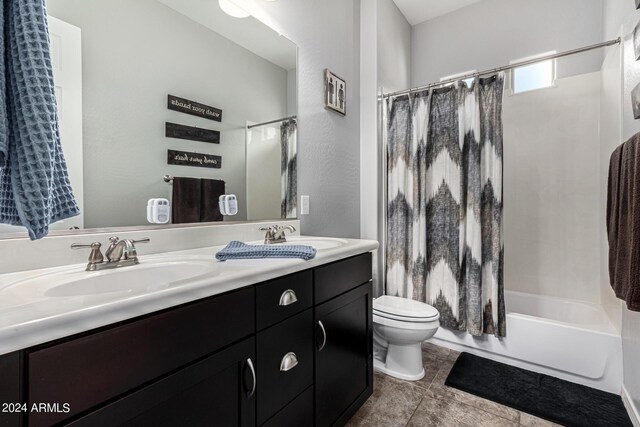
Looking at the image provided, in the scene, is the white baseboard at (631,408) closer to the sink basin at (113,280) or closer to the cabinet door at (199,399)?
the cabinet door at (199,399)

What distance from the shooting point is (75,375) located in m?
0.55

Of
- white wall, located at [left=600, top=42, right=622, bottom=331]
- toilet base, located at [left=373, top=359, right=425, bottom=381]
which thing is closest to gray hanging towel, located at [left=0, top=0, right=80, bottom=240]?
toilet base, located at [left=373, top=359, right=425, bottom=381]

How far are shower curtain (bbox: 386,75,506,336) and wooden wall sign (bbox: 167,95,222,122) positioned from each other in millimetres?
1398

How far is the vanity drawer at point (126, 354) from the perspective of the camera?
526mm

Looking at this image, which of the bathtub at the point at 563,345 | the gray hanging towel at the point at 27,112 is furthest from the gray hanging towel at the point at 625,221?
the gray hanging towel at the point at 27,112

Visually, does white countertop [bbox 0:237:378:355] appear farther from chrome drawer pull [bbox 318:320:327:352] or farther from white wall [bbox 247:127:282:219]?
white wall [bbox 247:127:282:219]

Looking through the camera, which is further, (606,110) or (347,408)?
(606,110)

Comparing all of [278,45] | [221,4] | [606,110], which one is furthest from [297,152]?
[606,110]

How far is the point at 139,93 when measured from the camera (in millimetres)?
1142

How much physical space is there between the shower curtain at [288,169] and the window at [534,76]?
2.06 m

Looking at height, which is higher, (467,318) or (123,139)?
(123,139)

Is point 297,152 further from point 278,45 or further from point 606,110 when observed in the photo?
point 606,110

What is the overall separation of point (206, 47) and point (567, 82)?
2.72 m

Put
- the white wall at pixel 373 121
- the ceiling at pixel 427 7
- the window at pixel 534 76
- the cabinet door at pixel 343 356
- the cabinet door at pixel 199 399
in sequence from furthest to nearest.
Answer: the ceiling at pixel 427 7 → the window at pixel 534 76 → the white wall at pixel 373 121 → the cabinet door at pixel 343 356 → the cabinet door at pixel 199 399
